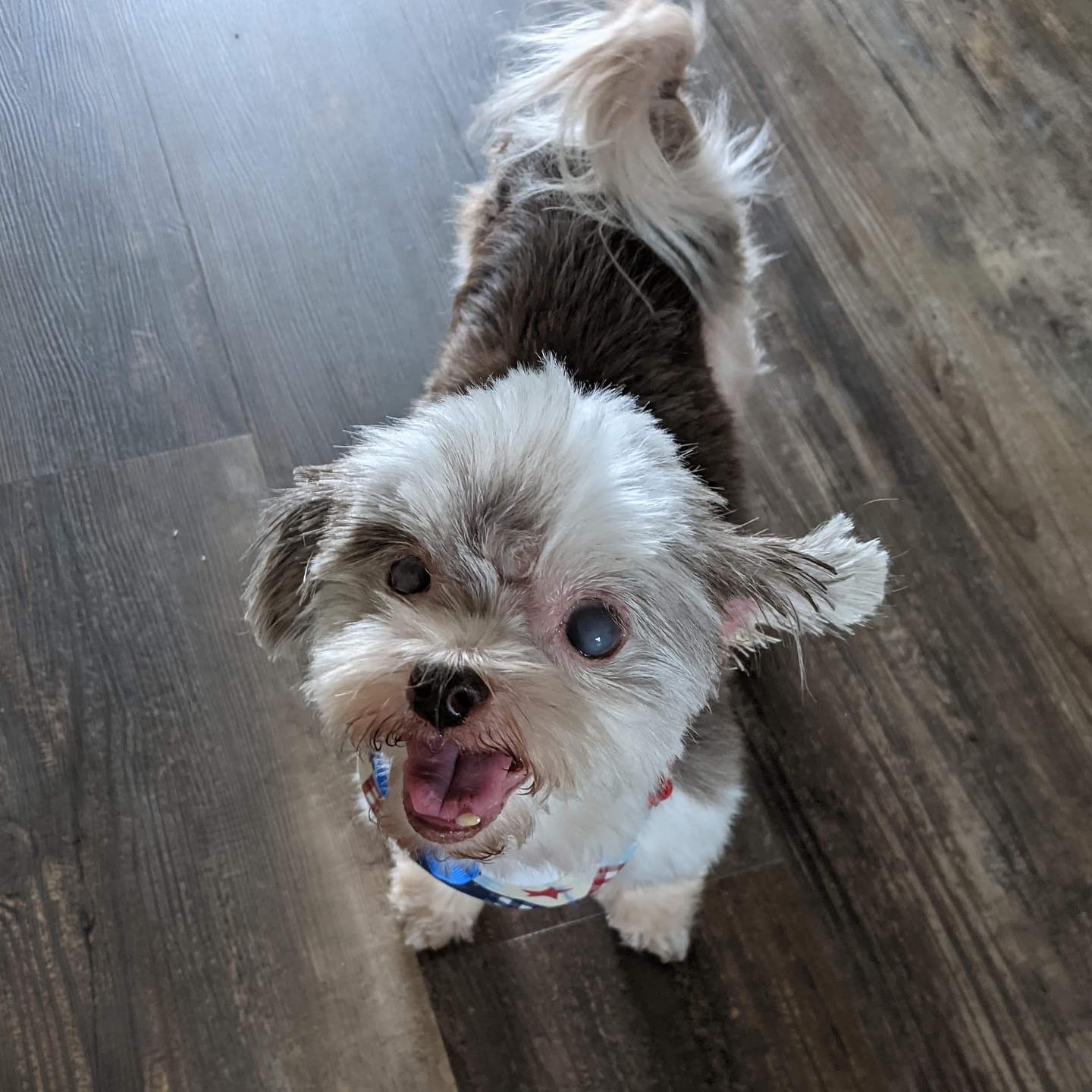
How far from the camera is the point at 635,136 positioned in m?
1.33

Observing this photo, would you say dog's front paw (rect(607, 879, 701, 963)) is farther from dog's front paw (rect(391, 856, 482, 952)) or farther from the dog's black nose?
the dog's black nose

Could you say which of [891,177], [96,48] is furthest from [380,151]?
[891,177]

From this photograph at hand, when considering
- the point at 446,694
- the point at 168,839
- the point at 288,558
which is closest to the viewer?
the point at 446,694

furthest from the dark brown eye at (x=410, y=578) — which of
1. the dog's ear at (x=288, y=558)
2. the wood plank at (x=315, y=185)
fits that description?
the wood plank at (x=315, y=185)

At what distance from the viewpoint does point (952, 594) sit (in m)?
1.57

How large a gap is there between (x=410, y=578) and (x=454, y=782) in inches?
7.7

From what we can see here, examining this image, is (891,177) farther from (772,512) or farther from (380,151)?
(380,151)

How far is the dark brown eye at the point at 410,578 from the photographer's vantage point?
92 cm

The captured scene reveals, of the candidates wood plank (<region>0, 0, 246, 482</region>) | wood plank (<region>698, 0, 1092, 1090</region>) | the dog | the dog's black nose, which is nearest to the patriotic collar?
the dog

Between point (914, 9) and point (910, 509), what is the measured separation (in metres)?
1.18

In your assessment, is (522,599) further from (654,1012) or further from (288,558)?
(654,1012)

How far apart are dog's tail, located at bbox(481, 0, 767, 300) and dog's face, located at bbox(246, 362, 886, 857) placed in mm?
460

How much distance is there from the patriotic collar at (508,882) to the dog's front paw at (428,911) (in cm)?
19

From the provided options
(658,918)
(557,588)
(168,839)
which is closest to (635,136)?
(557,588)
